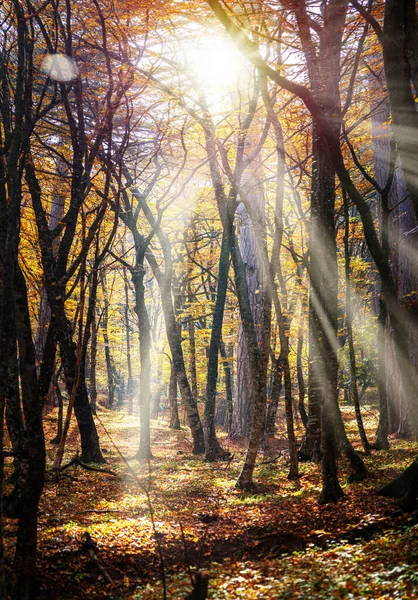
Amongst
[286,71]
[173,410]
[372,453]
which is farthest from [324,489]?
[173,410]

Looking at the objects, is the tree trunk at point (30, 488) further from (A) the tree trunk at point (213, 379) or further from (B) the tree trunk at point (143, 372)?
(A) the tree trunk at point (213, 379)

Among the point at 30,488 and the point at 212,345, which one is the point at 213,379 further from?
the point at 30,488

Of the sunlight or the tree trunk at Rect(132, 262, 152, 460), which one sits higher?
the sunlight

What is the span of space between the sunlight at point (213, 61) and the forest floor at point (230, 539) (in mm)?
8326

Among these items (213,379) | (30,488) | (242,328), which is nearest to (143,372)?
(213,379)

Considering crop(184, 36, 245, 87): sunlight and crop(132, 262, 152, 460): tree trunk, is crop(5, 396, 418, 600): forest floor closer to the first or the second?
crop(132, 262, 152, 460): tree trunk

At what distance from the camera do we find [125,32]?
7.18 meters

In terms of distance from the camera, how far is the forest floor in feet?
13.9

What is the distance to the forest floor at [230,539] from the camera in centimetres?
425

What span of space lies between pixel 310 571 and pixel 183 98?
30.4 feet

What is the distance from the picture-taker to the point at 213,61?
998cm

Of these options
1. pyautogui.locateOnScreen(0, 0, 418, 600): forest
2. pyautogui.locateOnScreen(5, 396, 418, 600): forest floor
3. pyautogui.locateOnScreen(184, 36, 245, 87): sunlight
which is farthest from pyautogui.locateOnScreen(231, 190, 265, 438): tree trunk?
pyautogui.locateOnScreen(5, 396, 418, 600): forest floor

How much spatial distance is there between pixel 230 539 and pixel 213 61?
929cm

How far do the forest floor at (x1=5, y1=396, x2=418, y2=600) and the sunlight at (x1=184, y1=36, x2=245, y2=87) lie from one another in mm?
8326
